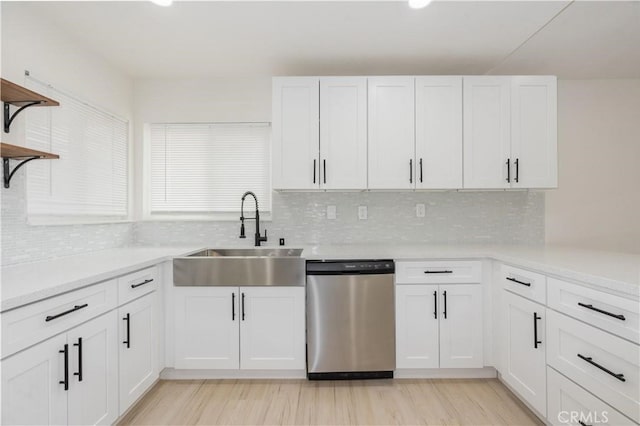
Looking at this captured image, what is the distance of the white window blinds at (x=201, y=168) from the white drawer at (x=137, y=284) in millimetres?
991

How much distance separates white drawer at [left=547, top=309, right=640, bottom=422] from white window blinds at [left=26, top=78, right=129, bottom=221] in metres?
2.92

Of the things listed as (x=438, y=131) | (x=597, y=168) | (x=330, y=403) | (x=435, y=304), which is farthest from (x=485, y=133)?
(x=330, y=403)

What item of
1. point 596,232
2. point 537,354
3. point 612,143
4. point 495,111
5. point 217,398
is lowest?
point 217,398

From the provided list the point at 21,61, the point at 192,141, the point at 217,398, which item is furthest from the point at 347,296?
the point at 21,61

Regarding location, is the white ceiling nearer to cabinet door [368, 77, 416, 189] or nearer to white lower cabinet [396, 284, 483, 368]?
cabinet door [368, 77, 416, 189]

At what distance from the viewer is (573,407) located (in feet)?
5.03

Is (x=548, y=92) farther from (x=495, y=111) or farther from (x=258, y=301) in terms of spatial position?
(x=258, y=301)

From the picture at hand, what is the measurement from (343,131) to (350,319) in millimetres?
1406

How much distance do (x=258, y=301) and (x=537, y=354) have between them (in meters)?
1.67

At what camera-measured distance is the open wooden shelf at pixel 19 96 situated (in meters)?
1.61

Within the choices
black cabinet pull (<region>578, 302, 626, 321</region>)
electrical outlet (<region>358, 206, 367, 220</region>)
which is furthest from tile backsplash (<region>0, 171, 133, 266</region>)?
black cabinet pull (<region>578, 302, 626, 321</region>)

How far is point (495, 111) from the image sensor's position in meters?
2.62

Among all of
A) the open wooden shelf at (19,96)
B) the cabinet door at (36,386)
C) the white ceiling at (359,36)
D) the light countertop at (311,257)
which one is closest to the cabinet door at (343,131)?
the white ceiling at (359,36)

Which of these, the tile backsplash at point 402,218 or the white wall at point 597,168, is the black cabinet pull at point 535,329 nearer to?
the white wall at point 597,168
